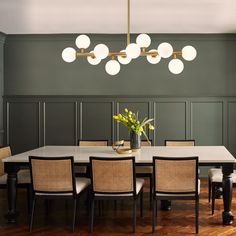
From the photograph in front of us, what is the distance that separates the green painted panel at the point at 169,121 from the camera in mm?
7727

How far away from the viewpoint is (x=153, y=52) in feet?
16.5

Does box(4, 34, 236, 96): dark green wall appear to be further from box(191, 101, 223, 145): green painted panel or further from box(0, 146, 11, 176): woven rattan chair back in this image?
box(0, 146, 11, 176): woven rattan chair back

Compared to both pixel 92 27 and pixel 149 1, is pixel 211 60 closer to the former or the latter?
pixel 92 27

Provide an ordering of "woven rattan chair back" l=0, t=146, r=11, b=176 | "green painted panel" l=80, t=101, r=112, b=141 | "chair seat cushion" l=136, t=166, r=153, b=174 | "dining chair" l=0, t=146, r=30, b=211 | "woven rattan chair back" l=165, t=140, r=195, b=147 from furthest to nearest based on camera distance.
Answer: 1. "green painted panel" l=80, t=101, r=112, b=141
2. "woven rattan chair back" l=165, t=140, r=195, b=147
3. "chair seat cushion" l=136, t=166, r=153, b=174
4. "woven rattan chair back" l=0, t=146, r=11, b=176
5. "dining chair" l=0, t=146, r=30, b=211

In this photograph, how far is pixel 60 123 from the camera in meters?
7.84

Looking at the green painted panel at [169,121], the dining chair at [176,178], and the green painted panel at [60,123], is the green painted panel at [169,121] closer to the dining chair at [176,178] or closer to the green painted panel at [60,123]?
the green painted panel at [60,123]

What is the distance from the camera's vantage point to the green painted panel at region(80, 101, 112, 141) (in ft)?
25.6

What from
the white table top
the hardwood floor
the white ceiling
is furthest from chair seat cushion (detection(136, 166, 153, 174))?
the white ceiling

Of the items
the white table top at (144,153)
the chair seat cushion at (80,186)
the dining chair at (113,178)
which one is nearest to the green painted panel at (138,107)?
the white table top at (144,153)

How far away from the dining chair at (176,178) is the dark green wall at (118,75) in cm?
346

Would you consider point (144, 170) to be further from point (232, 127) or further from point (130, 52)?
point (232, 127)

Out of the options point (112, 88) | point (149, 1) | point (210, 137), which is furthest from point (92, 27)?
point (210, 137)

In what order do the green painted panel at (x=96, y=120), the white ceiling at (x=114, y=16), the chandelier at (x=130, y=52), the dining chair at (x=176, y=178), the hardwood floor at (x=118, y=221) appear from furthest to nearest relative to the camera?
1. the green painted panel at (x=96, y=120)
2. the white ceiling at (x=114, y=16)
3. the chandelier at (x=130, y=52)
4. the hardwood floor at (x=118, y=221)
5. the dining chair at (x=176, y=178)

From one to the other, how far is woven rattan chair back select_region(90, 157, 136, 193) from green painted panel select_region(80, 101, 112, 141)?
3363mm
